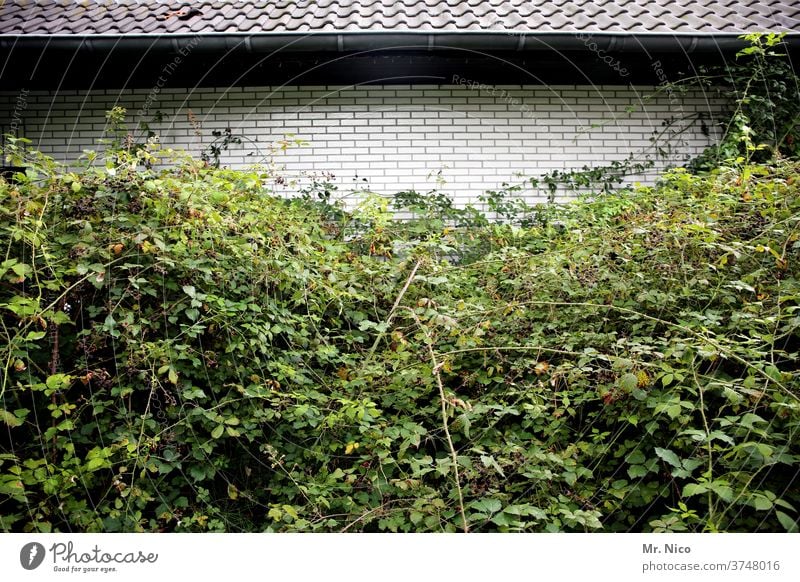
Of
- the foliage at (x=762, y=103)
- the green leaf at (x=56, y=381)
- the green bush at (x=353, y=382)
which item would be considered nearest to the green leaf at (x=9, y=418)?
the green bush at (x=353, y=382)

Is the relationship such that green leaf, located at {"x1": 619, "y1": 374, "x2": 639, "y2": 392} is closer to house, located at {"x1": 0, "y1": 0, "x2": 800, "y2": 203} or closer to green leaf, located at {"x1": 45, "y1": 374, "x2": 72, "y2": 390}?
green leaf, located at {"x1": 45, "y1": 374, "x2": 72, "y2": 390}

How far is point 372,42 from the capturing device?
19.7ft

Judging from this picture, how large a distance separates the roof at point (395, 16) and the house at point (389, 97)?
1.2 inches

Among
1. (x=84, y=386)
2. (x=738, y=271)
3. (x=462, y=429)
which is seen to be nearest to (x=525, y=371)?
(x=462, y=429)

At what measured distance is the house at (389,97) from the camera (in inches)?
255

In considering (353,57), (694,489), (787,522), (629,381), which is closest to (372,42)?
(353,57)

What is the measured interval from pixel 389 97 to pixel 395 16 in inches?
31.5

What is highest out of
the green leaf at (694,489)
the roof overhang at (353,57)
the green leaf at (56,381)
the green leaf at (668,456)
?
the roof overhang at (353,57)

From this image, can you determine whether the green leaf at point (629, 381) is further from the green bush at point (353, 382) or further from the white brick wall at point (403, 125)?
the white brick wall at point (403, 125)

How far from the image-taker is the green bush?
2758mm

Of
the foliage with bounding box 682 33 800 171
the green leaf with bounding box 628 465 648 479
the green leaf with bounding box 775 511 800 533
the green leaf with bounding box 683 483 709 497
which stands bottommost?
the green leaf with bounding box 775 511 800 533

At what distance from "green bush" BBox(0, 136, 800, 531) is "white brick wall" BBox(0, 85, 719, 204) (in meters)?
2.98

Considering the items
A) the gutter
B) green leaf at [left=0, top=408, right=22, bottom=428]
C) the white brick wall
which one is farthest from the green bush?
the white brick wall

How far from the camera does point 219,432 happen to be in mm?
2824
